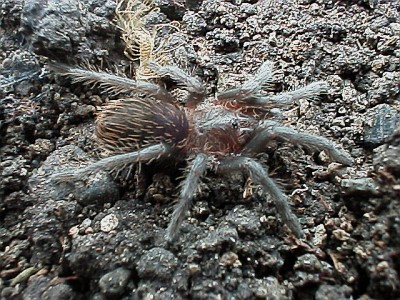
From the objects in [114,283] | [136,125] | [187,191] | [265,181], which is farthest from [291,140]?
[114,283]

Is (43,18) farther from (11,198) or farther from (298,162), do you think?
(298,162)

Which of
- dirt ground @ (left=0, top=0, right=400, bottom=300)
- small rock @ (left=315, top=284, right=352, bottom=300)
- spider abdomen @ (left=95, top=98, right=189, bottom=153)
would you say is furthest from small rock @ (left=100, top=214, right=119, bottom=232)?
small rock @ (left=315, top=284, right=352, bottom=300)

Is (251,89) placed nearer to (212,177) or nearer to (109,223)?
(212,177)

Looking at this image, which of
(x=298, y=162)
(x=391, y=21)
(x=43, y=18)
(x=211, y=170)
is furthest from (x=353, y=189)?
(x=43, y=18)

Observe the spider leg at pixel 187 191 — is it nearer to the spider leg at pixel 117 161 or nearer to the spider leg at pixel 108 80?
the spider leg at pixel 117 161

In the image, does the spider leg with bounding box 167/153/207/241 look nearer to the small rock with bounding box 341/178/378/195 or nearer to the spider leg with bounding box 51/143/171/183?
the spider leg with bounding box 51/143/171/183

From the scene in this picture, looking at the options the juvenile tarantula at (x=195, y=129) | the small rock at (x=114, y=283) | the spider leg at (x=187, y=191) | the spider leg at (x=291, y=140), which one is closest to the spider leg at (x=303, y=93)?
the juvenile tarantula at (x=195, y=129)

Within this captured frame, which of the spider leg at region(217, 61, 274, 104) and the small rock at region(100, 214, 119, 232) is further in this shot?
the spider leg at region(217, 61, 274, 104)
